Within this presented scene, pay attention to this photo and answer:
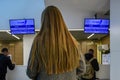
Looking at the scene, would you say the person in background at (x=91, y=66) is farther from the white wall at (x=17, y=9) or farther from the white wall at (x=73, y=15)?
the white wall at (x=17, y=9)

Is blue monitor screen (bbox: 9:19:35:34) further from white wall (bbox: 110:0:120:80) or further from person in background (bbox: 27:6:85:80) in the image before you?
person in background (bbox: 27:6:85:80)

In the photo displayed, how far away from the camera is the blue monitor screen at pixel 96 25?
9.71 meters

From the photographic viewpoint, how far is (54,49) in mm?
1826

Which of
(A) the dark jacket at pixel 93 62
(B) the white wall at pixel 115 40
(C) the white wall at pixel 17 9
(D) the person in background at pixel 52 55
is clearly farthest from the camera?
(C) the white wall at pixel 17 9

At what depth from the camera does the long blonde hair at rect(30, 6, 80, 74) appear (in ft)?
5.96

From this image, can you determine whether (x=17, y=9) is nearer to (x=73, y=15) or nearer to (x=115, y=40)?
(x=73, y=15)

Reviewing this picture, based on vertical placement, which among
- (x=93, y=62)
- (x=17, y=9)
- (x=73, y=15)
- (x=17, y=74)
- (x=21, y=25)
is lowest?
(x=17, y=74)

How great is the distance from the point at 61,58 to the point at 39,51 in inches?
6.0

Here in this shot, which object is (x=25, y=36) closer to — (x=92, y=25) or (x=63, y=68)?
(x=92, y=25)

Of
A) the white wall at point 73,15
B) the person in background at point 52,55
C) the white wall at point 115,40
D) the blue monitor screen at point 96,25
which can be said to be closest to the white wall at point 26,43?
the white wall at point 73,15

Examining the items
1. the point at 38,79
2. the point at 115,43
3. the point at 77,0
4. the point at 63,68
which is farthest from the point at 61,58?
the point at 77,0

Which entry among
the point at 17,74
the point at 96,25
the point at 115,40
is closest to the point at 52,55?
the point at 115,40

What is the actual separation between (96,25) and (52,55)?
807 cm

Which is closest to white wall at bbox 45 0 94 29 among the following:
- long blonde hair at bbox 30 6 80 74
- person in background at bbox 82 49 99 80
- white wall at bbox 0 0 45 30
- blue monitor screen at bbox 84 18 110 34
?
blue monitor screen at bbox 84 18 110 34
